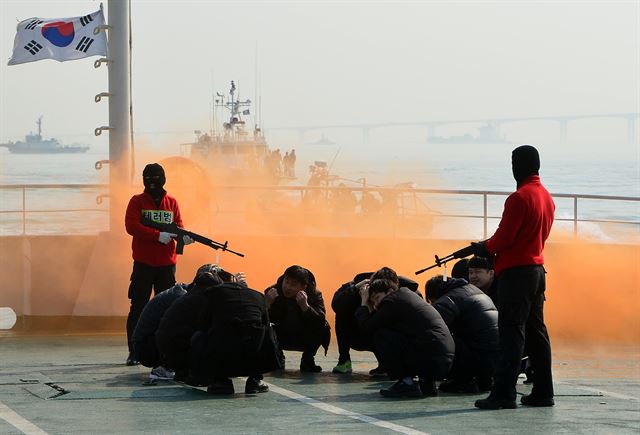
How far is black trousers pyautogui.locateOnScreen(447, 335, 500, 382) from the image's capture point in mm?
12141

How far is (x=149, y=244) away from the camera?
47.1 ft

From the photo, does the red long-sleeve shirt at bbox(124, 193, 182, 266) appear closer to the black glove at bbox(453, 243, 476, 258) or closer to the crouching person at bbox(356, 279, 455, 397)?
the crouching person at bbox(356, 279, 455, 397)

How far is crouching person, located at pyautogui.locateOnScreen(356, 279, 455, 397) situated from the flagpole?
24.1 feet

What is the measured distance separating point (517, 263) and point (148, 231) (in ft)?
14.7

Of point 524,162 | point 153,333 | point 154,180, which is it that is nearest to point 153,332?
point 153,333

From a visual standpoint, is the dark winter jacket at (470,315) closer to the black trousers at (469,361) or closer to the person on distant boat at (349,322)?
the black trousers at (469,361)

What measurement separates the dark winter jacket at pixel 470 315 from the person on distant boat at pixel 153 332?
2.27 m

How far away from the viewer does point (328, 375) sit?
13.5 m

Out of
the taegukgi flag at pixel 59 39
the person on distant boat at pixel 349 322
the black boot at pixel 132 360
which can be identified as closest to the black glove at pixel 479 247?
the person on distant boat at pixel 349 322

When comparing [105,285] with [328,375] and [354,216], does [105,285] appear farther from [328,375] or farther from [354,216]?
[354,216]

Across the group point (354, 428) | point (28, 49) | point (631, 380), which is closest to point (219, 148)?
point (28, 49)

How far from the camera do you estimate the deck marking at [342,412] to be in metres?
10.1

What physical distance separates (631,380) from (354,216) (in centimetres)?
1625

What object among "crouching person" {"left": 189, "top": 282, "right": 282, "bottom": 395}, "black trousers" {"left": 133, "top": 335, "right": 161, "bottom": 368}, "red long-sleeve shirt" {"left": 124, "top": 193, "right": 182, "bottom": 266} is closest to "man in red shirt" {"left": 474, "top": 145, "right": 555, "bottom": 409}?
"crouching person" {"left": 189, "top": 282, "right": 282, "bottom": 395}
